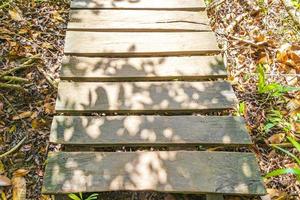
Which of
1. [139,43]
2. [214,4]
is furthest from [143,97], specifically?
[214,4]

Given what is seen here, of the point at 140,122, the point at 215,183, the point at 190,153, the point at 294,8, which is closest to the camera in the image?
the point at 215,183

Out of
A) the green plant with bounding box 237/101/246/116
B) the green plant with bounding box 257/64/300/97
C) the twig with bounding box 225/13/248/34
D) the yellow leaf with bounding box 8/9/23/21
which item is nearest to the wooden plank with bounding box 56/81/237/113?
the green plant with bounding box 237/101/246/116

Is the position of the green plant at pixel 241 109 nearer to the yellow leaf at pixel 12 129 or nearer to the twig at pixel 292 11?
the twig at pixel 292 11

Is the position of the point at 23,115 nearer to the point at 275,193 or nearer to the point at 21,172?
the point at 21,172

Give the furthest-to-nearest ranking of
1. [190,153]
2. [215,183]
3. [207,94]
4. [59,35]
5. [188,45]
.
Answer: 1. [59,35]
2. [188,45]
3. [207,94]
4. [190,153]
5. [215,183]

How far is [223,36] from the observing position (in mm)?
3957

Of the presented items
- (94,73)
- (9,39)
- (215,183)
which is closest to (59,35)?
(9,39)

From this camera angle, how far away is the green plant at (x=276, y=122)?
3062mm

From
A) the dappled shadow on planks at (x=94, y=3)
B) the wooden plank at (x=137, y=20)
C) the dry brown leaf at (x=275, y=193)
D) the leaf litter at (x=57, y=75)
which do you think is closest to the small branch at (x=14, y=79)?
the leaf litter at (x=57, y=75)

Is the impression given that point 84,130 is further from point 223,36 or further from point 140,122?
point 223,36

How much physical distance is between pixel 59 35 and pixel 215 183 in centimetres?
231

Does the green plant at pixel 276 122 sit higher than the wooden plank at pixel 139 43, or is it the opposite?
the wooden plank at pixel 139 43

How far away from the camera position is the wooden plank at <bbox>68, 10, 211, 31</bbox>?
12.0 feet

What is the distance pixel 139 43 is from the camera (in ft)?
11.5
